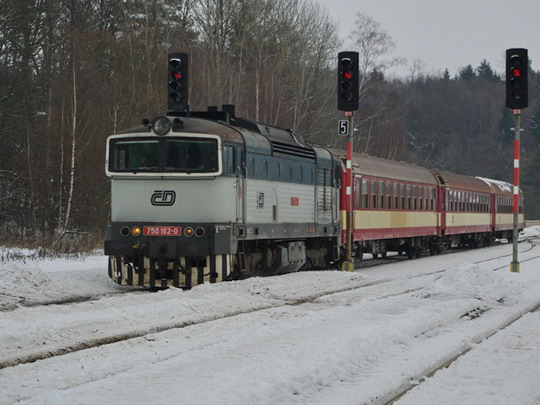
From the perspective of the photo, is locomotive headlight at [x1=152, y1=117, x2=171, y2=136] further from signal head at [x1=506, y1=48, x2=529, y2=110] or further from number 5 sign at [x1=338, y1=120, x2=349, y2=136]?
signal head at [x1=506, y1=48, x2=529, y2=110]

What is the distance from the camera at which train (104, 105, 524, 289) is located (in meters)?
16.3

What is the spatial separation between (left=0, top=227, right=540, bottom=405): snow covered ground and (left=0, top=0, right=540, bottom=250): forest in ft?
42.5

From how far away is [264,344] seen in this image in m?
9.82

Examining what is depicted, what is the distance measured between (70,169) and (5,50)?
5200 millimetres

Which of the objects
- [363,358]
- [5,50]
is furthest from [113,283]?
[5,50]

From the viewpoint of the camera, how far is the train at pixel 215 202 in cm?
1634

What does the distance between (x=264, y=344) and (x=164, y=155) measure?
746 centimetres

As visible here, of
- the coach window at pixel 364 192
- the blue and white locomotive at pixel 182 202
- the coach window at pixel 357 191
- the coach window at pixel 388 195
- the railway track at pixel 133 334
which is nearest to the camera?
the railway track at pixel 133 334

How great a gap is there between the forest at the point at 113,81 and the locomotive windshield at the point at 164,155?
988 centimetres

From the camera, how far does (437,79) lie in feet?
457

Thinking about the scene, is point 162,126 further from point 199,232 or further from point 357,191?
point 357,191

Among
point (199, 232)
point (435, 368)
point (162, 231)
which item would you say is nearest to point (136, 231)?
point (162, 231)

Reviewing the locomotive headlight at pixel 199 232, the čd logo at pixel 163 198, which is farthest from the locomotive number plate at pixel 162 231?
the čd logo at pixel 163 198

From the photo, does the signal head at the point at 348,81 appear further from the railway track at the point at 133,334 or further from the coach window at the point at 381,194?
the coach window at the point at 381,194
